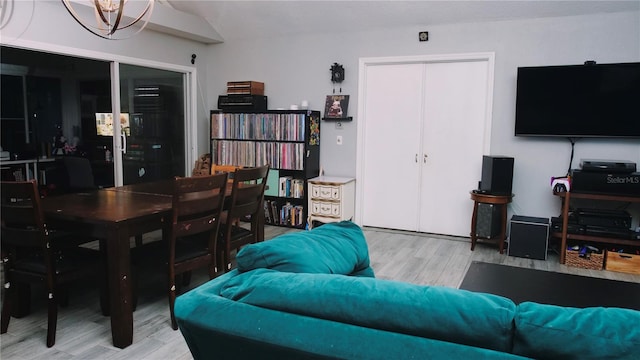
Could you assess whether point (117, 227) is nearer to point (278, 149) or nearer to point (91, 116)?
point (91, 116)

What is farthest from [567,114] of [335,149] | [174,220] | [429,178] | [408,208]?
[174,220]

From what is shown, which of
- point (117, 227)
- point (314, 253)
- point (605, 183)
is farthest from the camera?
point (605, 183)

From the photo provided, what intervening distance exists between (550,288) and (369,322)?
1.56 meters

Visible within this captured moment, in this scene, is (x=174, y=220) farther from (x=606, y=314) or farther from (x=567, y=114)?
(x=567, y=114)

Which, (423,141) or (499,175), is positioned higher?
(423,141)

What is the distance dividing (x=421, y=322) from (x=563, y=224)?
12.0ft

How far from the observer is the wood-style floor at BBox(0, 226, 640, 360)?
99.6 inches

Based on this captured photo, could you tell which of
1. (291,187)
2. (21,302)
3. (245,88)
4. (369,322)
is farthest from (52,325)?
(245,88)

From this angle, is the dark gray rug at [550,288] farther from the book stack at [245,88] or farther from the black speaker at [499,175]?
the book stack at [245,88]

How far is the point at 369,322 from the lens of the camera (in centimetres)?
115

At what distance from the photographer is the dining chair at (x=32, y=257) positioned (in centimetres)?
249

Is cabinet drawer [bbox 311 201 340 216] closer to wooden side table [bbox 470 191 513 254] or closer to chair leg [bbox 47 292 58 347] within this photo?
wooden side table [bbox 470 191 513 254]

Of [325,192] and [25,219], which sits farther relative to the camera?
[325,192]

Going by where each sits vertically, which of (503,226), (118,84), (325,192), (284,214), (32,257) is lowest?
(284,214)
